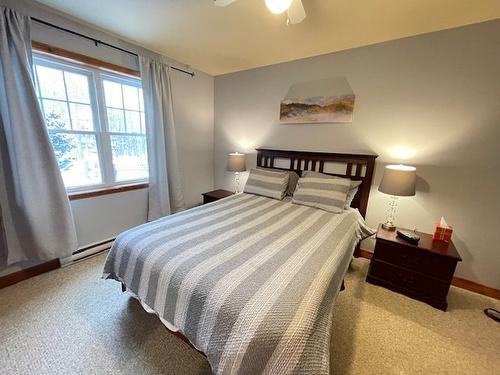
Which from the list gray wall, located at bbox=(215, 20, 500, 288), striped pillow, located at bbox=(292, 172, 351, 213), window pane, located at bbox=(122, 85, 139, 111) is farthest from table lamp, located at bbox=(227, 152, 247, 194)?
window pane, located at bbox=(122, 85, 139, 111)

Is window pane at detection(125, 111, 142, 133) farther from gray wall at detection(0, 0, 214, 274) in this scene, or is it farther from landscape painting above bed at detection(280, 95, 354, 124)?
landscape painting above bed at detection(280, 95, 354, 124)

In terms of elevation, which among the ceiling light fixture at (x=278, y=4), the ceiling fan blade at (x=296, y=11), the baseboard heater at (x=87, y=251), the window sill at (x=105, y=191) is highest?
the ceiling fan blade at (x=296, y=11)

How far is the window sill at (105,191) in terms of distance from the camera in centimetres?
219

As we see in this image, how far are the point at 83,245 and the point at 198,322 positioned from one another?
2.04 m

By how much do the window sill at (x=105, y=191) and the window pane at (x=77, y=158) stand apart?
11 centimetres

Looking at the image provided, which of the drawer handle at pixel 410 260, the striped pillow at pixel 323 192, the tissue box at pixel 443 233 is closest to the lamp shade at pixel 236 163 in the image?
the striped pillow at pixel 323 192

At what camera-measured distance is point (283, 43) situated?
88.7 inches

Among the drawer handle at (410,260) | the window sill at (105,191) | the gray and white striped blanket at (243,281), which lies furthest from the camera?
the window sill at (105,191)

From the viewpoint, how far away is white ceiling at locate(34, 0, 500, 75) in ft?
5.37

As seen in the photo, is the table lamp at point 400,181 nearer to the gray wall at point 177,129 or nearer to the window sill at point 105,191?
the gray wall at point 177,129

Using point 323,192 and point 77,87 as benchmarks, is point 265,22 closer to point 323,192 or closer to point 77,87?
point 323,192

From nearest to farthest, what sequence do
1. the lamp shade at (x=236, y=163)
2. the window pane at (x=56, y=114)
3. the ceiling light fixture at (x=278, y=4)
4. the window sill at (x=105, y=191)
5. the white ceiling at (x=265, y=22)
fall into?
the ceiling light fixture at (x=278, y=4) → the white ceiling at (x=265, y=22) → the window pane at (x=56, y=114) → the window sill at (x=105, y=191) → the lamp shade at (x=236, y=163)

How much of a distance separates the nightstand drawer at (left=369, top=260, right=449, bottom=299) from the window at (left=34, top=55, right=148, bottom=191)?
9.65 ft

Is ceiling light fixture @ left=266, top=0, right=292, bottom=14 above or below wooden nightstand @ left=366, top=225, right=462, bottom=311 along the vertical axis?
→ above
